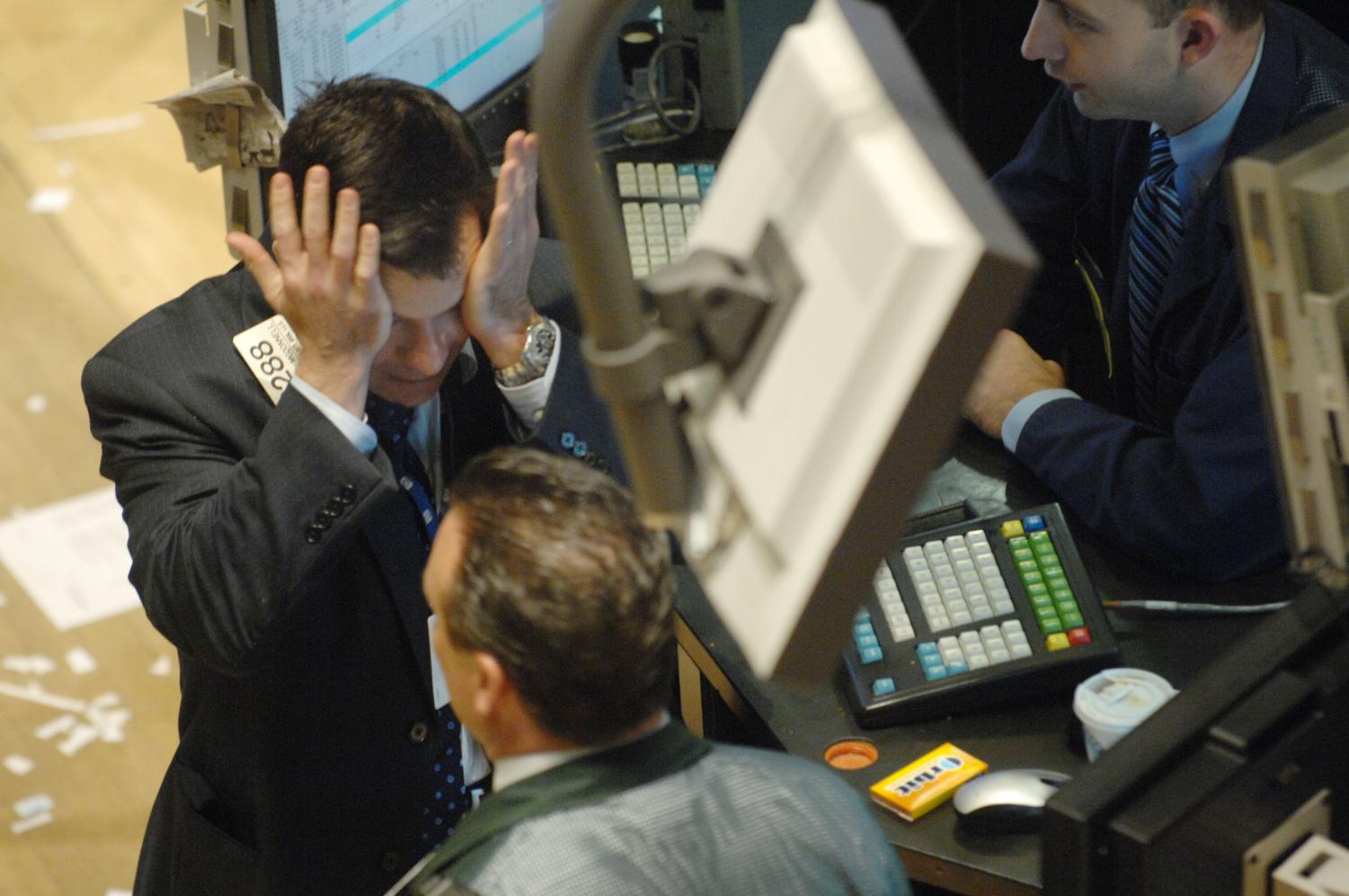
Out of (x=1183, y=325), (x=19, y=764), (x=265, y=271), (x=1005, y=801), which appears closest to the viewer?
(x=1005, y=801)

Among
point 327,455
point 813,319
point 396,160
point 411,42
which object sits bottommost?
point 327,455

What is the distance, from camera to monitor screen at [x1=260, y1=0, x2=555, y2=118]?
7.14ft

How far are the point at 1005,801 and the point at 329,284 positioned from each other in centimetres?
79

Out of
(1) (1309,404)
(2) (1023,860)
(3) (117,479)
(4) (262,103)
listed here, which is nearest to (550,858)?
(2) (1023,860)

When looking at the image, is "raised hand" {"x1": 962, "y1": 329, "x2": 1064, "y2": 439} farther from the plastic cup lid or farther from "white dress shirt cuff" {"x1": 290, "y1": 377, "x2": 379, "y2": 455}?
"white dress shirt cuff" {"x1": 290, "y1": 377, "x2": 379, "y2": 455}

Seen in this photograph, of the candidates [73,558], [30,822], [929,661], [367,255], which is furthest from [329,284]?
[73,558]

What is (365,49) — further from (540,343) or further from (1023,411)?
(1023,411)

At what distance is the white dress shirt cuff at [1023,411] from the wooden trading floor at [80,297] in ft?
5.65

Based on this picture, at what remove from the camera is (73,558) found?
3166 millimetres

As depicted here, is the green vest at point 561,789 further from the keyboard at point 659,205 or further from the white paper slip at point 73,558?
the white paper slip at point 73,558

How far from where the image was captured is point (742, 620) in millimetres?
601

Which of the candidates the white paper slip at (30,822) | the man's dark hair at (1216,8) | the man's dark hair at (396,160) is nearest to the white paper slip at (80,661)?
the white paper slip at (30,822)

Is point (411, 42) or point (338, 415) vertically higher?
point (411, 42)

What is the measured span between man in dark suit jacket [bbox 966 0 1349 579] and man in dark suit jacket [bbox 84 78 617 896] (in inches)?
22.3
